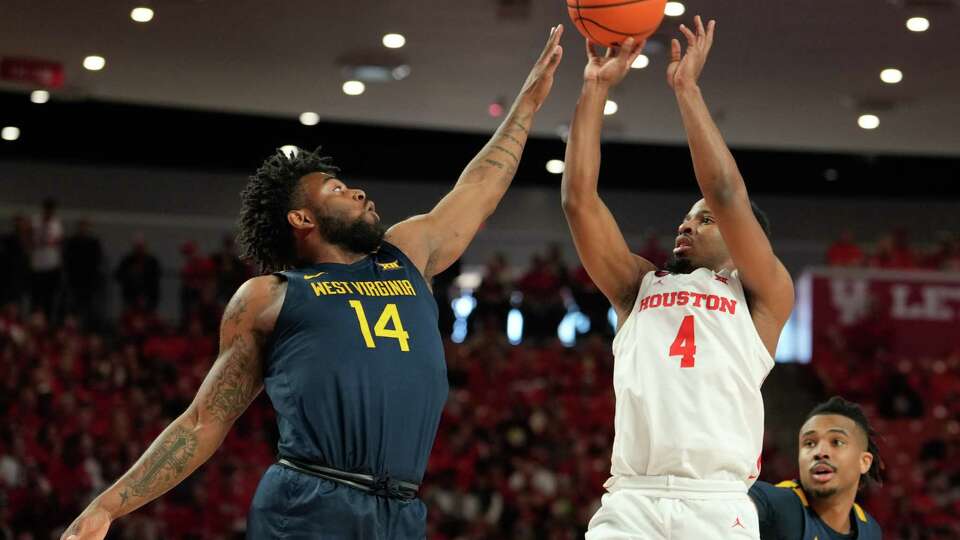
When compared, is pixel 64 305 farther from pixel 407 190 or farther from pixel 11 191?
pixel 407 190

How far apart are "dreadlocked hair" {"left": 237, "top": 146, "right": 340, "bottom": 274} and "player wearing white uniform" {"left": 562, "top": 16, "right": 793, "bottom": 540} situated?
99cm

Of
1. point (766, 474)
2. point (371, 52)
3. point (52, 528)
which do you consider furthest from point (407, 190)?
point (52, 528)

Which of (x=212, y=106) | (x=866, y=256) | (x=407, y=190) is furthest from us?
(x=407, y=190)

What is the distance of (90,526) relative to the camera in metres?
4.11

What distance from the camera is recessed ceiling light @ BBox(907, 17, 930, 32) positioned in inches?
504

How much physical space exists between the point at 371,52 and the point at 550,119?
3.30 metres

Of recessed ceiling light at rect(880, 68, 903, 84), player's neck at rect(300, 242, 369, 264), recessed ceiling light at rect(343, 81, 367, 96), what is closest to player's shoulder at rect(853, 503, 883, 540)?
player's neck at rect(300, 242, 369, 264)

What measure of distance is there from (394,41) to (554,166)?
6.81 meters

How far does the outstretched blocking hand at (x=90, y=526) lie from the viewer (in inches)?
161

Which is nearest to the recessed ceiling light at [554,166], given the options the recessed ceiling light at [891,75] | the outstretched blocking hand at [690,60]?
the recessed ceiling light at [891,75]

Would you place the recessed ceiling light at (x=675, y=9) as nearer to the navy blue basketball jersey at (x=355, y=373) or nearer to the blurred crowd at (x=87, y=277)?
the blurred crowd at (x=87, y=277)

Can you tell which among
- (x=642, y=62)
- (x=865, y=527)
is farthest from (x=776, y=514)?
(x=642, y=62)

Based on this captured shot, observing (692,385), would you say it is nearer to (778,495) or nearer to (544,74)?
(778,495)

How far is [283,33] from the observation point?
45.4 feet
